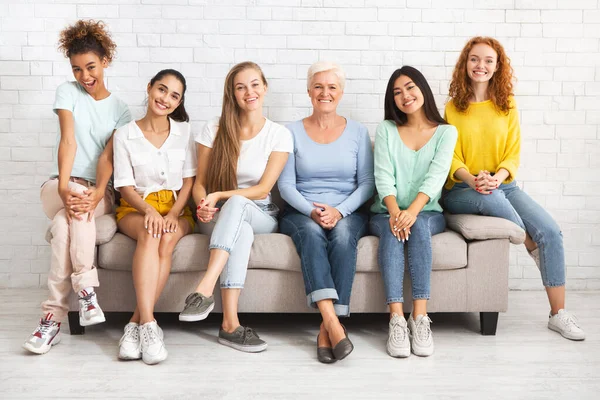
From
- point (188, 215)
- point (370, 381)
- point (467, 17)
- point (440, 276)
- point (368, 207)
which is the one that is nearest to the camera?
point (370, 381)

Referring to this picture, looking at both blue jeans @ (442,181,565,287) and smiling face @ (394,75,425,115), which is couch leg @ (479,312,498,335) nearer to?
blue jeans @ (442,181,565,287)

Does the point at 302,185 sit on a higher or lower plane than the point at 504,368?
higher

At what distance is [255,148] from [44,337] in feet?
3.99

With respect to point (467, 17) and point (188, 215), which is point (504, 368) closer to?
point (188, 215)

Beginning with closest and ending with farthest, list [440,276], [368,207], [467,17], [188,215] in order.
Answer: [440,276] < [188,215] < [368,207] < [467,17]

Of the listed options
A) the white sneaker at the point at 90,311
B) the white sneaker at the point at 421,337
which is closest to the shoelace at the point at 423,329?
the white sneaker at the point at 421,337

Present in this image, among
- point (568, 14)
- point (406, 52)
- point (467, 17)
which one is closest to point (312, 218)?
point (406, 52)

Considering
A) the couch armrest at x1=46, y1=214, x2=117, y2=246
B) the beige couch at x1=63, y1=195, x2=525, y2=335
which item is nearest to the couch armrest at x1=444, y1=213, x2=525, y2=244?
the beige couch at x1=63, y1=195, x2=525, y2=335

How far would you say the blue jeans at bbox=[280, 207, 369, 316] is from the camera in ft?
8.28

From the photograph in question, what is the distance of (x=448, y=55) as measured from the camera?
347 centimetres

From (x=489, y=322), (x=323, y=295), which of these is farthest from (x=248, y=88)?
(x=489, y=322)

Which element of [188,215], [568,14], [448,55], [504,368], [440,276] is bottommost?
[504,368]

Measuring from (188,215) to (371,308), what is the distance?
0.97 meters

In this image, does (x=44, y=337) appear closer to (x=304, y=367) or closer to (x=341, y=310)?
(x=304, y=367)
